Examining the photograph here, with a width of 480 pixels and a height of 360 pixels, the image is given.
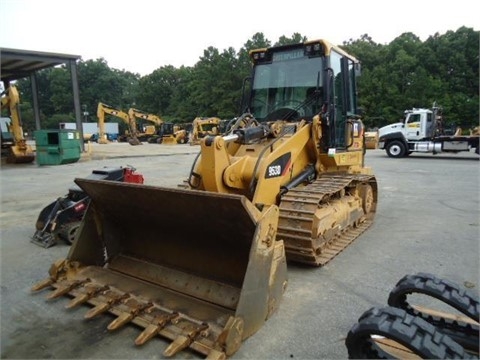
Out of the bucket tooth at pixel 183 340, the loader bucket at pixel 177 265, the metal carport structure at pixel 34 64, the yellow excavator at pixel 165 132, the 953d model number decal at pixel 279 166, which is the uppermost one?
the metal carport structure at pixel 34 64

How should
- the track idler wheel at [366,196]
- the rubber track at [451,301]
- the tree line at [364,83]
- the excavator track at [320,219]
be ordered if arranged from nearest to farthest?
the rubber track at [451,301] → the excavator track at [320,219] → the track idler wheel at [366,196] → the tree line at [364,83]

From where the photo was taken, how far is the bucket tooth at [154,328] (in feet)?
9.23

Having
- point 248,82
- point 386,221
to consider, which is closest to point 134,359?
point 248,82

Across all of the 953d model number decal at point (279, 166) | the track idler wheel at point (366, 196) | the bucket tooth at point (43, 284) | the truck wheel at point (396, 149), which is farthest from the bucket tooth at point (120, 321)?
the truck wheel at point (396, 149)

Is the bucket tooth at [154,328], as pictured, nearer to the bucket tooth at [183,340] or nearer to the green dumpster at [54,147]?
the bucket tooth at [183,340]

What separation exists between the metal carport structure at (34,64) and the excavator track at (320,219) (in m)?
17.6

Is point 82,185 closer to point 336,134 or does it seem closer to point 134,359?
point 134,359

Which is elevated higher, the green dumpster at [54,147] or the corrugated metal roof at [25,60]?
the corrugated metal roof at [25,60]

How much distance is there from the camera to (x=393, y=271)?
4.31m

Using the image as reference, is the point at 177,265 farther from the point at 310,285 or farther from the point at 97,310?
the point at 310,285

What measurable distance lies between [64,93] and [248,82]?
7393cm

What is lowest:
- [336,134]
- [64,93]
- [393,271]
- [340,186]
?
[393,271]

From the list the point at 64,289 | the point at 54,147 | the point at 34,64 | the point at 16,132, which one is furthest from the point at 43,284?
the point at 34,64

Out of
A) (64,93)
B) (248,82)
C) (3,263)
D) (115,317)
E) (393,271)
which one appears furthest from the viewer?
(64,93)
